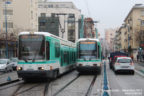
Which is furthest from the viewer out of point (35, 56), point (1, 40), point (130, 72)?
point (1, 40)

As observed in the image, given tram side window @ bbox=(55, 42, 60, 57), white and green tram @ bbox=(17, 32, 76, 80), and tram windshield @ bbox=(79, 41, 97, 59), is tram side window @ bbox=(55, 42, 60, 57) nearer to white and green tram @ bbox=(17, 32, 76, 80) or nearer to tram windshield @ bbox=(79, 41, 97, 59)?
white and green tram @ bbox=(17, 32, 76, 80)

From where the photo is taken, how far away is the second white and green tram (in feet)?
76.0

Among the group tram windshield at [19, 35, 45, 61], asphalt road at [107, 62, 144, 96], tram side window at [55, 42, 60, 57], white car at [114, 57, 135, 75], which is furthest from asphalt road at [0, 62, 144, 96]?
white car at [114, 57, 135, 75]

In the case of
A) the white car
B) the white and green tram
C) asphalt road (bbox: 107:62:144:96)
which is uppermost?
the white and green tram

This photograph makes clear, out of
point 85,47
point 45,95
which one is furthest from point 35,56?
point 85,47

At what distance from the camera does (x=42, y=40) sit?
17094 mm

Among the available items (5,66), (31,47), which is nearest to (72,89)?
(31,47)

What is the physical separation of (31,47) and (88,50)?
7.60 meters

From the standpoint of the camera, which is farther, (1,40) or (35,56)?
(1,40)

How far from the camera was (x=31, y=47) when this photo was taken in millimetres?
17047

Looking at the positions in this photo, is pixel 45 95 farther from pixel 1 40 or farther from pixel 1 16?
pixel 1 16

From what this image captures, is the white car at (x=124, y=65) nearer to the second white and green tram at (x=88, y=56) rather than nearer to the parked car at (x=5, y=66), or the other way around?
the second white and green tram at (x=88, y=56)

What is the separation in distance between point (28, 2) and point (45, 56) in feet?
141

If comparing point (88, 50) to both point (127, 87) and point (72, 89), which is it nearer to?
Result: point (127, 87)
